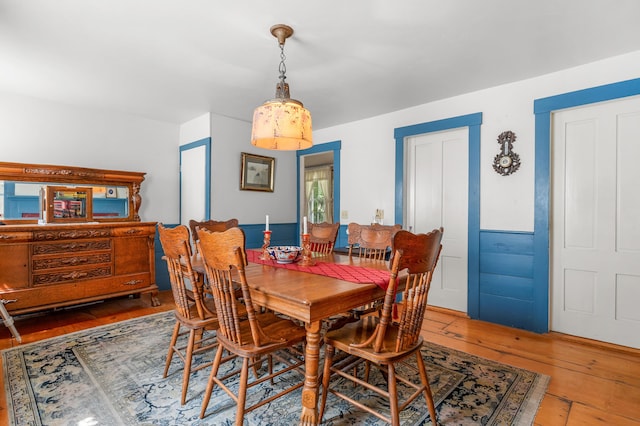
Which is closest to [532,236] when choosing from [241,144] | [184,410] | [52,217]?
[184,410]

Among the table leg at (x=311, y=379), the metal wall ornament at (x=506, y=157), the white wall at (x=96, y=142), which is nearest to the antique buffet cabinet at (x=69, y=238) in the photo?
the white wall at (x=96, y=142)

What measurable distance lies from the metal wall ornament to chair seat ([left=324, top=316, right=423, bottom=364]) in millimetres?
2134

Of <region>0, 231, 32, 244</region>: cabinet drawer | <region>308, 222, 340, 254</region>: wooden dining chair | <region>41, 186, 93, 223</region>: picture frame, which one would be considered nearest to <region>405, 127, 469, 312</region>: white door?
<region>308, 222, 340, 254</region>: wooden dining chair

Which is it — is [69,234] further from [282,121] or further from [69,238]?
[282,121]

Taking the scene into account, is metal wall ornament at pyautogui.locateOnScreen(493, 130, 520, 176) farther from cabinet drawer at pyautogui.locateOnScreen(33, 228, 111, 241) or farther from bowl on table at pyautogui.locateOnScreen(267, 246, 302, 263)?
cabinet drawer at pyautogui.locateOnScreen(33, 228, 111, 241)

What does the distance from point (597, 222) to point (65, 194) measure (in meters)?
5.23

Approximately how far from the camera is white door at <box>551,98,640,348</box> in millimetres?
2643

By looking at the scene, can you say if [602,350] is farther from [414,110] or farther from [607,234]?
[414,110]

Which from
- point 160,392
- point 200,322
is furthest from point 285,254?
point 160,392

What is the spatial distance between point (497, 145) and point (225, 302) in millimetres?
2968

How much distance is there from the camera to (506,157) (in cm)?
318

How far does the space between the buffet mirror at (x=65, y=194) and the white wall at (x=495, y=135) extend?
285cm

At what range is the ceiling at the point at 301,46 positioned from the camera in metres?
2.03

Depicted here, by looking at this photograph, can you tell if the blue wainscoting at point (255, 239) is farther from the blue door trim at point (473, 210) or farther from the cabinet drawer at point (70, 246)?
the blue door trim at point (473, 210)
